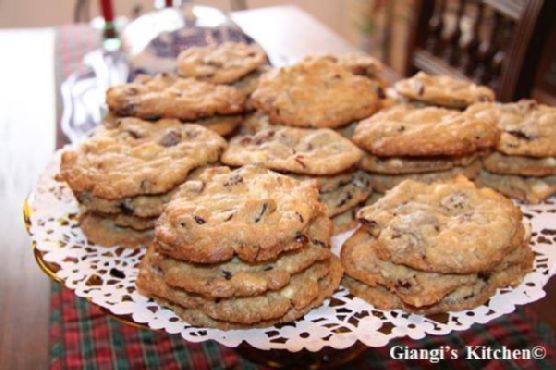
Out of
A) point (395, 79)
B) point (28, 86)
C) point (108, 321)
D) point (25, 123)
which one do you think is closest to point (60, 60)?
point (28, 86)

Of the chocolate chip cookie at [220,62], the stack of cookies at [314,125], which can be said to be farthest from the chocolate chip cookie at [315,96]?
the chocolate chip cookie at [220,62]

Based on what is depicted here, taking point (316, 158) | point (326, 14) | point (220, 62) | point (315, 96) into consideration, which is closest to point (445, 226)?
point (316, 158)

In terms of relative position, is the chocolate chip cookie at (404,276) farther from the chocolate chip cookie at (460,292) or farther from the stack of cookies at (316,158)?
the stack of cookies at (316,158)

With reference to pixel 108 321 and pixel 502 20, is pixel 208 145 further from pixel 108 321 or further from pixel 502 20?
pixel 502 20

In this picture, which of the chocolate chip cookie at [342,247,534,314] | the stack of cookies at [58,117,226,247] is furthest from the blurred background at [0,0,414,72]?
the chocolate chip cookie at [342,247,534,314]

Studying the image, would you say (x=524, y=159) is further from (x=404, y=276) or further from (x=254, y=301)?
(x=254, y=301)

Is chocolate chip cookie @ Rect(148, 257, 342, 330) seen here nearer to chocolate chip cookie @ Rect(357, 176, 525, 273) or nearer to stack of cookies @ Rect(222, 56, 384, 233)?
chocolate chip cookie @ Rect(357, 176, 525, 273)
